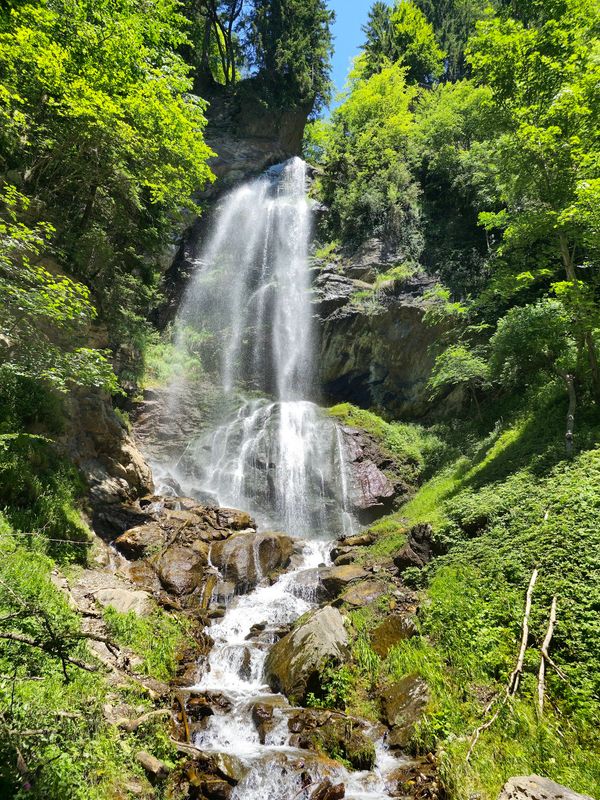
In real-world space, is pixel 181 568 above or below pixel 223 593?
above

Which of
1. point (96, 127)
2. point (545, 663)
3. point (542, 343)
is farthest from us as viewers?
point (542, 343)

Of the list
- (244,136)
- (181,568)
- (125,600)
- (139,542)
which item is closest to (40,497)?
(139,542)

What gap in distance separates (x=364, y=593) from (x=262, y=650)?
2138 millimetres

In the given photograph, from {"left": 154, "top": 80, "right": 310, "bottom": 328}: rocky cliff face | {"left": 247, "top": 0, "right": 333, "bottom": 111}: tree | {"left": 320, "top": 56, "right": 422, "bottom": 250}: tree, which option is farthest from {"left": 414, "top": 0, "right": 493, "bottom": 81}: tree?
{"left": 154, "top": 80, "right": 310, "bottom": 328}: rocky cliff face

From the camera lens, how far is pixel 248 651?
24.6 ft

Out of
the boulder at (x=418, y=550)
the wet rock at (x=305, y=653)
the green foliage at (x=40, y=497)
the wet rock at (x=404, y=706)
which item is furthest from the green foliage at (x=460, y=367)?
the green foliage at (x=40, y=497)

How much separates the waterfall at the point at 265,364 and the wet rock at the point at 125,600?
7362 mm

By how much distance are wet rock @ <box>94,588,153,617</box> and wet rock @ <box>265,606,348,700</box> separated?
2.33m

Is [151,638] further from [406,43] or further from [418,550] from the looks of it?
[406,43]

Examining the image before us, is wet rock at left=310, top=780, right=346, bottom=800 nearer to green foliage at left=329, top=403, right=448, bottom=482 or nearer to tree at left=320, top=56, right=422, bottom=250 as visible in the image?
green foliage at left=329, top=403, right=448, bottom=482

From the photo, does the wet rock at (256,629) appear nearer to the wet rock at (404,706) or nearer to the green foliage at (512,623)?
the green foliage at (512,623)

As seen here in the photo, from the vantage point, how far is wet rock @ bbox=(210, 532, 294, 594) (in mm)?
10148

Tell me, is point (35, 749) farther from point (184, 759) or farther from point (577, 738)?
point (577, 738)

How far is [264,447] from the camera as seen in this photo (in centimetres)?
1700
